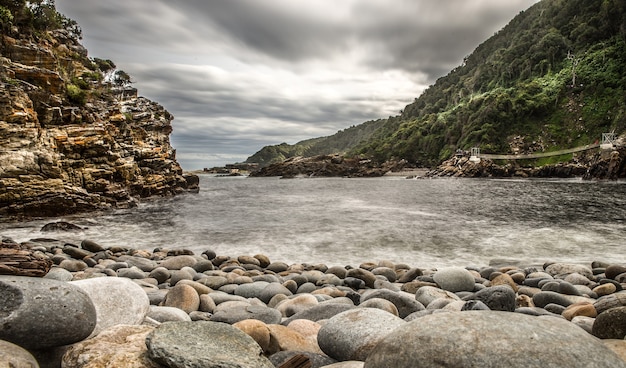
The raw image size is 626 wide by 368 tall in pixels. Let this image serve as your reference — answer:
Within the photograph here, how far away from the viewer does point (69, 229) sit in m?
19.4

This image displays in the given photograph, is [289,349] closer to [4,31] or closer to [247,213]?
[247,213]

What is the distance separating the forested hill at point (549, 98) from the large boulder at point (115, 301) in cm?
11083

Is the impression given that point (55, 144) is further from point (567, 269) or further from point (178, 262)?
point (567, 269)

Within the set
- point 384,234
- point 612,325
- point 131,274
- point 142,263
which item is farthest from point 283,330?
point 384,234

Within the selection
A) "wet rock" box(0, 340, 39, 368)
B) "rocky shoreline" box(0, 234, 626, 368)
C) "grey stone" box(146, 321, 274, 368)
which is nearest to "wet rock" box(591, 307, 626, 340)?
"rocky shoreline" box(0, 234, 626, 368)

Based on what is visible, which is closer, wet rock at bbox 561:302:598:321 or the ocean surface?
wet rock at bbox 561:302:598:321

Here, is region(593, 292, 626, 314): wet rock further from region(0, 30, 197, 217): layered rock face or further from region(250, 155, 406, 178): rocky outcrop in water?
region(250, 155, 406, 178): rocky outcrop in water

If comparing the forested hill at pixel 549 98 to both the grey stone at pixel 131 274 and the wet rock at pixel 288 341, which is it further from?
the wet rock at pixel 288 341

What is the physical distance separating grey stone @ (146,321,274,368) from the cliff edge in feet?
84.2

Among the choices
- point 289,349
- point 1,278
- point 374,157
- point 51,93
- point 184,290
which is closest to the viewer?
point 1,278

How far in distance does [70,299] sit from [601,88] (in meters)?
139

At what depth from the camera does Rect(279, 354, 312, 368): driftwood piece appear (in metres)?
3.52

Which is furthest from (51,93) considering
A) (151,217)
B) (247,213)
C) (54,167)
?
(247,213)

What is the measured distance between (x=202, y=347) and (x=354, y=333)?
179 centimetres
